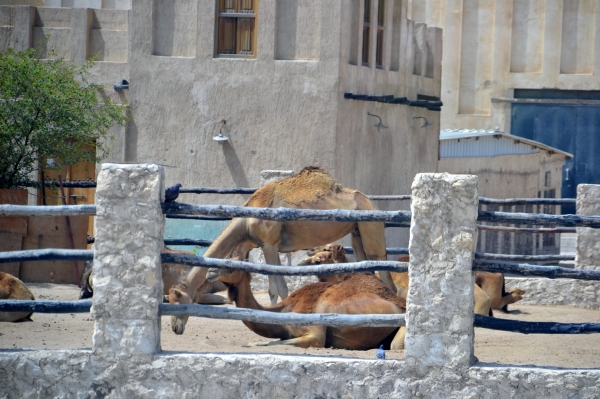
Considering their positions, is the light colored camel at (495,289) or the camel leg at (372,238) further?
the light colored camel at (495,289)

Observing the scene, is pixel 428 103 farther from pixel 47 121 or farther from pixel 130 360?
pixel 130 360

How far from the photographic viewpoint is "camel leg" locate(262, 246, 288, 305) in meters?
11.8

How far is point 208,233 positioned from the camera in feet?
57.7

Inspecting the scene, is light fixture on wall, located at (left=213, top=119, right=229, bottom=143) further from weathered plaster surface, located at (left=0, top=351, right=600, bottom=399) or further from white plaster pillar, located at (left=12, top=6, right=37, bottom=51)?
→ weathered plaster surface, located at (left=0, top=351, right=600, bottom=399)

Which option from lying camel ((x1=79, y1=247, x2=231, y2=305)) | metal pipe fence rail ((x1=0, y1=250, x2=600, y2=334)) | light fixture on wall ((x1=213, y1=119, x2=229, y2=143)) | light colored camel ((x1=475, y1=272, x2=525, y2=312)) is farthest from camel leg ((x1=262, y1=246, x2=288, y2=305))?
light fixture on wall ((x1=213, y1=119, x2=229, y2=143))

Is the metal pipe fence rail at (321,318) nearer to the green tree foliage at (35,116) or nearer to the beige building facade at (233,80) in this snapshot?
the green tree foliage at (35,116)

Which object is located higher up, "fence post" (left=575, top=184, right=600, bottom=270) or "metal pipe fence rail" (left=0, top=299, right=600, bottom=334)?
"fence post" (left=575, top=184, right=600, bottom=270)

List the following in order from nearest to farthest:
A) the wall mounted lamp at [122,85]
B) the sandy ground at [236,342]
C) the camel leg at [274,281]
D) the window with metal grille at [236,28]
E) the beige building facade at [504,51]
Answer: the sandy ground at [236,342], the camel leg at [274,281], the window with metal grille at [236,28], the wall mounted lamp at [122,85], the beige building facade at [504,51]

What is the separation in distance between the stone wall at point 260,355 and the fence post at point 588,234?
643 centimetres

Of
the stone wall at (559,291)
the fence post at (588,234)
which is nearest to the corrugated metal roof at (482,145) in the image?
the stone wall at (559,291)

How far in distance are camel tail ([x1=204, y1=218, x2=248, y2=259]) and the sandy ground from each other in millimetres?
803

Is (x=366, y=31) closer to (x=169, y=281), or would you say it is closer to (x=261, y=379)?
(x=169, y=281)

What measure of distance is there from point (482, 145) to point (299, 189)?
15.5 meters

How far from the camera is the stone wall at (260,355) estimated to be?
685cm
